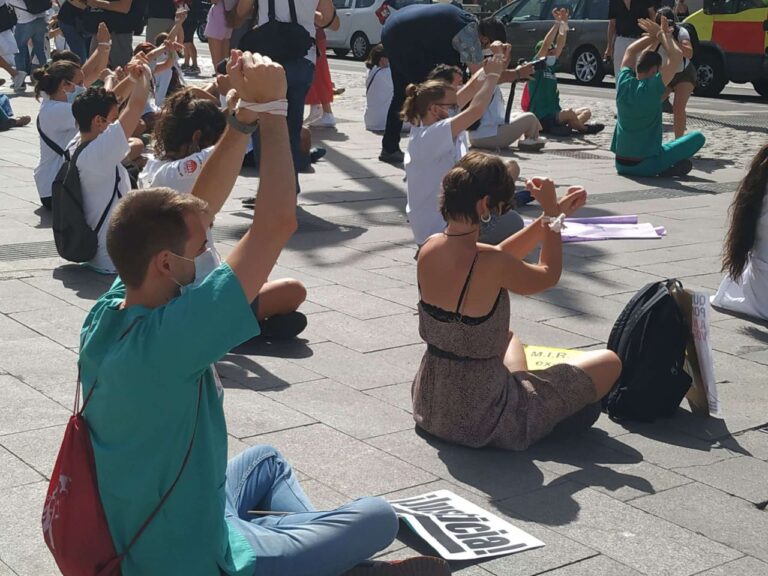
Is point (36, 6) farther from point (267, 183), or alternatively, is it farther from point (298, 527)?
point (267, 183)

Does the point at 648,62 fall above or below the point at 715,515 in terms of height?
above

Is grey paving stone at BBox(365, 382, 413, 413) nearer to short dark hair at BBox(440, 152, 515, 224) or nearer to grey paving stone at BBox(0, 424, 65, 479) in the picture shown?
short dark hair at BBox(440, 152, 515, 224)

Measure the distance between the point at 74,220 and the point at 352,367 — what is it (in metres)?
2.31

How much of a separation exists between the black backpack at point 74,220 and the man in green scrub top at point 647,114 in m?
5.48

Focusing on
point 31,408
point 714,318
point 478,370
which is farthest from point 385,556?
point 714,318

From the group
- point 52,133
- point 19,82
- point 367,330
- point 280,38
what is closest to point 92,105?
point 52,133

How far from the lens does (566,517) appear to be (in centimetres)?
387

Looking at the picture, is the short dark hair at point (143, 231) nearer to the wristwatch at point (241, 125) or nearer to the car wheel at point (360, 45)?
the wristwatch at point (241, 125)

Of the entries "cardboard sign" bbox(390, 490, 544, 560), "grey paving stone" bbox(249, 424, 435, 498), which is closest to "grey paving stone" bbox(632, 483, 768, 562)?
"cardboard sign" bbox(390, 490, 544, 560)

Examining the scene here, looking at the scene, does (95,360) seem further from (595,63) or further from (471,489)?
(595,63)

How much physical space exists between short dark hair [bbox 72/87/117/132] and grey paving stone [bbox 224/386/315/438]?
97.8 inches

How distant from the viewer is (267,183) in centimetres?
260

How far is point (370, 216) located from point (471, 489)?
507cm

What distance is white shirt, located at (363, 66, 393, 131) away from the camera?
13180mm
